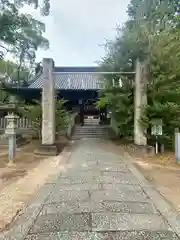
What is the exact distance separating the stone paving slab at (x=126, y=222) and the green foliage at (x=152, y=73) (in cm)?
748

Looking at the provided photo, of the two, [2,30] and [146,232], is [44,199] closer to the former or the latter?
[146,232]

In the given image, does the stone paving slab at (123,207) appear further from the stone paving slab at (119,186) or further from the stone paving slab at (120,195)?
the stone paving slab at (119,186)

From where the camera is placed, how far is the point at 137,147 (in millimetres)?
11469

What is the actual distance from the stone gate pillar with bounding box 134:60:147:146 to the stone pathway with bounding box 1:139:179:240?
14.3ft

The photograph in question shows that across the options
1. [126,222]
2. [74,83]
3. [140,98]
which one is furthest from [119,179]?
[74,83]

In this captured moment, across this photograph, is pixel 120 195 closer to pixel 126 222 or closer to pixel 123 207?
pixel 123 207

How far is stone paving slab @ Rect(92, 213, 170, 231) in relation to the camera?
146 inches

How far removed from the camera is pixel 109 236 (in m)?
3.43

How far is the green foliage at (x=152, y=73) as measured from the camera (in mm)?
11471

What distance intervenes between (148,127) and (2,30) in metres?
14.3

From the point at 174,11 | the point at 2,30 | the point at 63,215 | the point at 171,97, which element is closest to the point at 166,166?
the point at 171,97

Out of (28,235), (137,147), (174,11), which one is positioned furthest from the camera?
(174,11)

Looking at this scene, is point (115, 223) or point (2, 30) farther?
point (2, 30)

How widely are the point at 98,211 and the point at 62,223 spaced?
2.34ft
